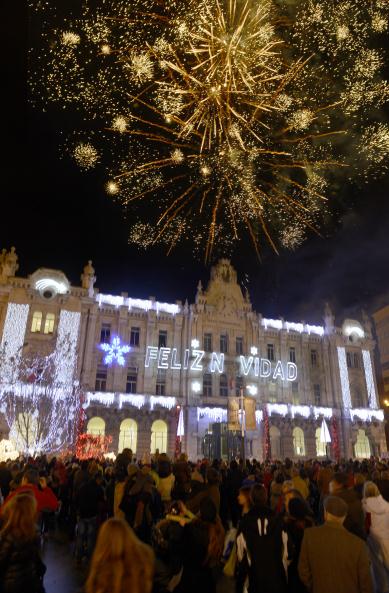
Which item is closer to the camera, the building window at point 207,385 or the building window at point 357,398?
the building window at point 207,385

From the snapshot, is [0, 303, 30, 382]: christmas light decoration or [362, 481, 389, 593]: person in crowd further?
[0, 303, 30, 382]: christmas light decoration

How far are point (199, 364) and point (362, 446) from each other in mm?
20121

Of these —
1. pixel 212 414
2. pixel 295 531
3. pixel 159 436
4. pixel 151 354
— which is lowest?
pixel 295 531

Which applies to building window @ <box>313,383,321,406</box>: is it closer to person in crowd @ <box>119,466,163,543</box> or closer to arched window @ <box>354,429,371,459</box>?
arched window @ <box>354,429,371,459</box>

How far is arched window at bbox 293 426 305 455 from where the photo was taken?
41.4 metres

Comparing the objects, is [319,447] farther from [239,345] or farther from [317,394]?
[239,345]

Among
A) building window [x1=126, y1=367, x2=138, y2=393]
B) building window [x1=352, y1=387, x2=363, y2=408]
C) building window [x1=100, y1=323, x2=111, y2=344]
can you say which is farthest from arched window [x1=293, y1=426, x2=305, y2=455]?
building window [x1=100, y1=323, x2=111, y2=344]

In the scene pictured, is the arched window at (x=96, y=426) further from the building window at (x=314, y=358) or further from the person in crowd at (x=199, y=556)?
the person in crowd at (x=199, y=556)

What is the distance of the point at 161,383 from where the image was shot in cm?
3912

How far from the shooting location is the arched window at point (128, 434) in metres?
36.2

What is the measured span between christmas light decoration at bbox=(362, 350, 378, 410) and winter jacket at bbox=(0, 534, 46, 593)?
152ft

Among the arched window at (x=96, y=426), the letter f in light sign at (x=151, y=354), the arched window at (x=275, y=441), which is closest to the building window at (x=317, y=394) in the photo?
the arched window at (x=275, y=441)

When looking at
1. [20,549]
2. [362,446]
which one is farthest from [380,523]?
[362,446]

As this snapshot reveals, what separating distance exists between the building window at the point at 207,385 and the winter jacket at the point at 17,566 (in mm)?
36194
